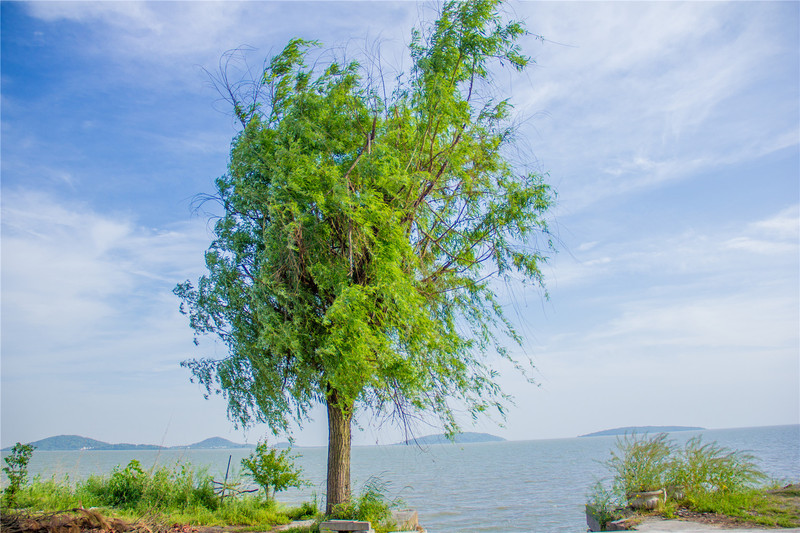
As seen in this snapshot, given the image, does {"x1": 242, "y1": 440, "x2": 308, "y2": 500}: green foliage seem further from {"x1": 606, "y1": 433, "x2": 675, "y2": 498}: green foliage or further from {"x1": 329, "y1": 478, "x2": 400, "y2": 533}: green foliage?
{"x1": 606, "y1": 433, "x2": 675, "y2": 498}: green foliage

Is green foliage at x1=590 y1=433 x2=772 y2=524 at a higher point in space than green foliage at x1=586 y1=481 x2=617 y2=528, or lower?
higher

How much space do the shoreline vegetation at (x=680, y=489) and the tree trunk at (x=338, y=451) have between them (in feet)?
16.7

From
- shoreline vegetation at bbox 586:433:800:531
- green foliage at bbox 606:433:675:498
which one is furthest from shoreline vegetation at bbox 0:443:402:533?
green foliage at bbox 606:433:675:498

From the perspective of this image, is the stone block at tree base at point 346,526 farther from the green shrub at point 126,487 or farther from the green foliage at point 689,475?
the green shrub at point 126,487

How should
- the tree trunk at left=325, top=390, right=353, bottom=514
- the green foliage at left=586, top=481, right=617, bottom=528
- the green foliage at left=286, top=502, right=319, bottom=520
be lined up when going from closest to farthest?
1. the tree trunk at left=325, top=390, right=353, bottom=514
2. the green foliage at left=586, top=481, right=617, bottom=528
3. the green foliage at left=286, top=502, right=319, bottom=520

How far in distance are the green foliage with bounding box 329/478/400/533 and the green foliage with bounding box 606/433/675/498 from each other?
5145 mm

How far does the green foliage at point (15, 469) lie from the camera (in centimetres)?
1130

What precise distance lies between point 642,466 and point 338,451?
6541mm

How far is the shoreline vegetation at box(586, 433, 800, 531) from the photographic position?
9.98 m

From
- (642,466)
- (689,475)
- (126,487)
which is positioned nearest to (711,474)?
(689,475)

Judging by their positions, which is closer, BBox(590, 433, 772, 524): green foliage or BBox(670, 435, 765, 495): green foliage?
BBox(590, 433, 772, 524): green foliage

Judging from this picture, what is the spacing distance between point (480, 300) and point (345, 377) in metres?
3.68

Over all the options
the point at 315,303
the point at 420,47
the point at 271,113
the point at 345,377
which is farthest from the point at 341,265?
the point at 420,47

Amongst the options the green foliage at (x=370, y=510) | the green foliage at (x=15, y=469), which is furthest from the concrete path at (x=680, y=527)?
the green foliage at (x=15, y=469)
